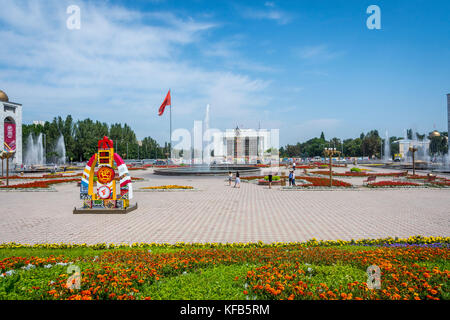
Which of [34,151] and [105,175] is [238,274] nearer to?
[105,175]

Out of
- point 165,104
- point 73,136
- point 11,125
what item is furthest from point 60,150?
point 165,104

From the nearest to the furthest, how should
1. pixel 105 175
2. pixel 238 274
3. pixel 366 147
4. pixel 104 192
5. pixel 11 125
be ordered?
pixel 238 274, pixel 105 175, pixel 104 192, pixel 11 125, pixel 366 147

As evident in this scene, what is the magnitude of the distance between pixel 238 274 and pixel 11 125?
205 ft

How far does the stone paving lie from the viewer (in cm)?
830

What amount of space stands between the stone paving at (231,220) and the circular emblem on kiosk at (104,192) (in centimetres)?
93

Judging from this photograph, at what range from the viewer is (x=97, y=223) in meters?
9.94

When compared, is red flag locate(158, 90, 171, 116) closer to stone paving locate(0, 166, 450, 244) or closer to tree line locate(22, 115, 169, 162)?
stone paving locate(0, 166, 450, 244)

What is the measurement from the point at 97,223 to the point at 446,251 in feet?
32.6

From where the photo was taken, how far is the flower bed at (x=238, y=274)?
156 inches

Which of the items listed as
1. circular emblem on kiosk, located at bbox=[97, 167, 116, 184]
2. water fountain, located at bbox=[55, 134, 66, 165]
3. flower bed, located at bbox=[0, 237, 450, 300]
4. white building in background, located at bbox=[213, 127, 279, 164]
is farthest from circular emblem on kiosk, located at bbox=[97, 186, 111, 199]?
white building in background, located at bbox=[213, 127, 279, 164]

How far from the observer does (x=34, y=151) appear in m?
60.8
